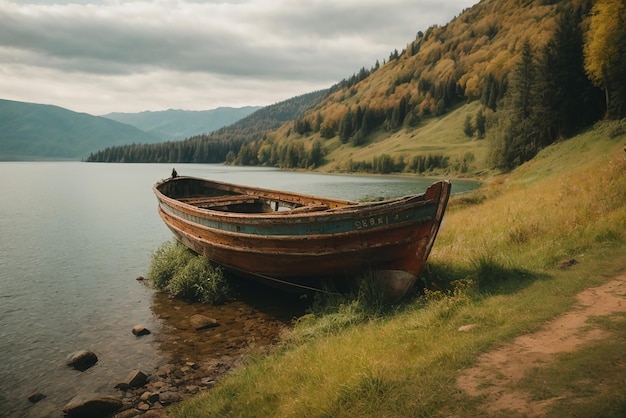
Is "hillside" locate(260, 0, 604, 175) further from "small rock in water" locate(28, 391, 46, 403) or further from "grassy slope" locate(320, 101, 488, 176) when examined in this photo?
"small rock in water" locate(28, 391, 46, 403)

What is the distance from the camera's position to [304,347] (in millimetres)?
9320

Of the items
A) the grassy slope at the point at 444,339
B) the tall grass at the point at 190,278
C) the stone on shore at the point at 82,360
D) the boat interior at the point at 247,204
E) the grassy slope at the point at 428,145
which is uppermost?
the grassy slope at the point at 428,145

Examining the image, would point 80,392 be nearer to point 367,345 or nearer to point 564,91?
point 367,345

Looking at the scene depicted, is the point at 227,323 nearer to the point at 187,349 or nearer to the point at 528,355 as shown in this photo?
the point at 187,349

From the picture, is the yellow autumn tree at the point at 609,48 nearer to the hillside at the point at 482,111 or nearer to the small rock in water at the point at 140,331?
the hillside at the point at 482,111

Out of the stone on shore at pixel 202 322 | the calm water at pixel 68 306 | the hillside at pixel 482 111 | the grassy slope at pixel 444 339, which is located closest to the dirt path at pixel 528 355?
the grassy slope at pixel 444 339

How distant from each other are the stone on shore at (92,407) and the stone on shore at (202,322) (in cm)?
398

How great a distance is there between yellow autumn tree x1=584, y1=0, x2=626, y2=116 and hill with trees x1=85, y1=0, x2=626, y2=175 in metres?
0.10

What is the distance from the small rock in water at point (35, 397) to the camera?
9.17 meters

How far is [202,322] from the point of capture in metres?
12.7

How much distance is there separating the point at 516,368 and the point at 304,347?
4707 millimetres

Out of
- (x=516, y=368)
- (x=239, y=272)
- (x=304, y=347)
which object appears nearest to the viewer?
(x=516, y=368)

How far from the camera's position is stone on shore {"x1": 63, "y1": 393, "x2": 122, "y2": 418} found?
8.38 m

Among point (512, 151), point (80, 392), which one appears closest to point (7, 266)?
point (80, 392)
